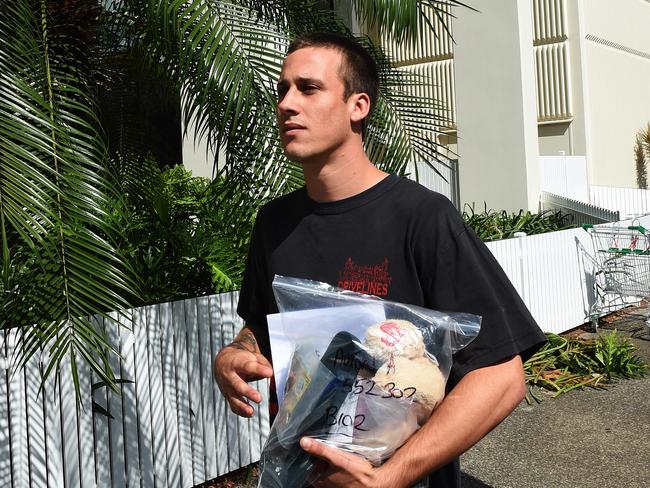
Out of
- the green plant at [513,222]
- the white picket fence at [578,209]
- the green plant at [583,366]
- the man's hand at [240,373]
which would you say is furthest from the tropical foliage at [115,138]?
the white picket fence at [578,209]

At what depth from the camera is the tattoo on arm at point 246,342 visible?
1972 millimetres

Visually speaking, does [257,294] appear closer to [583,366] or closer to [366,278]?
[366,278]

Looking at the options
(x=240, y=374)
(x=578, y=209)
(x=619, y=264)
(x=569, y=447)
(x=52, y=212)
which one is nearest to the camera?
(x=240, y=374)

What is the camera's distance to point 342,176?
6.00 feet

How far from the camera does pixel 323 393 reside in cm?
143

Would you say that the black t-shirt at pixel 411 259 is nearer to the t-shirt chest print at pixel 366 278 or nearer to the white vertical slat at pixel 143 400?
the t-shirt chest print at pixel 366 278

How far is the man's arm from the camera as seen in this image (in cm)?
137

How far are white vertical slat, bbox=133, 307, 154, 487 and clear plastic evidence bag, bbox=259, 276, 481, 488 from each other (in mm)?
3165

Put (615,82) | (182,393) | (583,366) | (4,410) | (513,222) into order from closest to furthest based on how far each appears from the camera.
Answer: (4,410)
(182,393)
(583,366)
(513,222)
(615,82)

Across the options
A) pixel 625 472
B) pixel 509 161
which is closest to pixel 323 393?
pixel 625 472

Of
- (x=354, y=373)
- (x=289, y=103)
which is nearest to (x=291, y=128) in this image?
(x=289, y=103)

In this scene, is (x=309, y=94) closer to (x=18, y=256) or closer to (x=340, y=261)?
(x=340, y=261)

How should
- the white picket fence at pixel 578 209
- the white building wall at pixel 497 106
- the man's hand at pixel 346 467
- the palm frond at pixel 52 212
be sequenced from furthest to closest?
the white building wall at pixel 497 106, the white picket fence at pixel 578 209, the palm frond at pixel 52 212, the man's hand at pixel 346 467

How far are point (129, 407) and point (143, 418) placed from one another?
14cm
